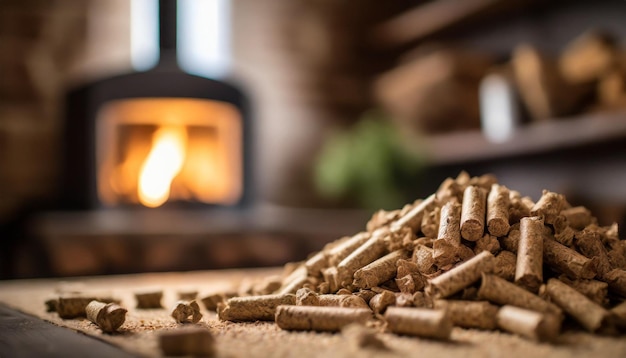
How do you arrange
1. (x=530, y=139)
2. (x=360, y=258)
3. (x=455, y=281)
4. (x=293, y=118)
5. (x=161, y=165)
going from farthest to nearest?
(x=293, y=118), (x=161, y=165), (x=530, y=139), (x=360, y=258), (x=455, y=281)

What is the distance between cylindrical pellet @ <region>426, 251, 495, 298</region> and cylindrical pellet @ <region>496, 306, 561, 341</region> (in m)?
0.10

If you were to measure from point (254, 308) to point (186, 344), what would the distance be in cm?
34

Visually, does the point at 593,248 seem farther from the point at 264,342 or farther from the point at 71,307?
the point at 71,307

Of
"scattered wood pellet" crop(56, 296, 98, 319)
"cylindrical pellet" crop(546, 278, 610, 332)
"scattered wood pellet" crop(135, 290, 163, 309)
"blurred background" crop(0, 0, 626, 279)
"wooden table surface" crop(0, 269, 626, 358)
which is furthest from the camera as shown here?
"blurred background" crop(0, 0, 626, 279)

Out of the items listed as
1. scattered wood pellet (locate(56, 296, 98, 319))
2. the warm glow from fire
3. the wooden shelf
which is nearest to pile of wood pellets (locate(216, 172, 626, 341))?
scattered wood pellet (locate(56, 296, 98, 319))

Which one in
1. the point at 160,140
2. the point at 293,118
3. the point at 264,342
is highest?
the point at 293,118

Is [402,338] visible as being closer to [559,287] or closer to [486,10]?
[559,287]

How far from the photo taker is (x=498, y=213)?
1226mm

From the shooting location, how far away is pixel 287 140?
14.1ft

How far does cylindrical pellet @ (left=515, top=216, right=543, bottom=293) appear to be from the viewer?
1108 millimetres

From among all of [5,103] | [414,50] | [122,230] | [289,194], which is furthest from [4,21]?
[414,50]

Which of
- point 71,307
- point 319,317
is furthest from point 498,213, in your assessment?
point 71,307

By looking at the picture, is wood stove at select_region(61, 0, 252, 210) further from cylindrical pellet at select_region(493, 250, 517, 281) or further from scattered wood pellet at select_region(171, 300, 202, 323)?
cylindrical pellet at select_region(493, 250, 517, 281)

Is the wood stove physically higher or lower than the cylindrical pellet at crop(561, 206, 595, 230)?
higher
